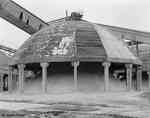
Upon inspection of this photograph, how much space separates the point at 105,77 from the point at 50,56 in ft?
18.1

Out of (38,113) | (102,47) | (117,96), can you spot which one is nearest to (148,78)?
(102,47)

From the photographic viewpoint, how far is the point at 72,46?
33438 millimetres

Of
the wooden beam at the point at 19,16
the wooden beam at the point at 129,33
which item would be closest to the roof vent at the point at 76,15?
the wooden beam at the point at 19,16

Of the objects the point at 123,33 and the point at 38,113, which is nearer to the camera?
the point at 38,113

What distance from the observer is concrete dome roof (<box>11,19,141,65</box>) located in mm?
32844

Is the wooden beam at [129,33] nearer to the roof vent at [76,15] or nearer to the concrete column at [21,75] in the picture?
the roof vent at [76,15]

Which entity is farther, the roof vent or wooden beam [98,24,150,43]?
wooden beam [98,24,150,43]

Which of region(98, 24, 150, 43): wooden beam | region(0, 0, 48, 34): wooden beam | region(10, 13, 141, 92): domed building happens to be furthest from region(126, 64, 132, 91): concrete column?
region(98, 24, 150, 43): wooden beam

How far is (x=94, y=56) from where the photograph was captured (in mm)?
32625

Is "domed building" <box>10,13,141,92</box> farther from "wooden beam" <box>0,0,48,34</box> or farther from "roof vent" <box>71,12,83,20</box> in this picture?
"roof vent" <box>71,12,83,20</box>

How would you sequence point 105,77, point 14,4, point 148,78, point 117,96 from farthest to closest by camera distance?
point 148,78
point 14,4
point 105,77
point 117,96

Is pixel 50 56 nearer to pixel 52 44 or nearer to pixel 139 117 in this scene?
pixel 52 44

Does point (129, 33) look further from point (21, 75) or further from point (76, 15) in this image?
point (21, 75)

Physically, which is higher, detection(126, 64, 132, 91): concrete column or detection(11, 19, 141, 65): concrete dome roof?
detection(11, 19, 141, 65): concrete dome roof
